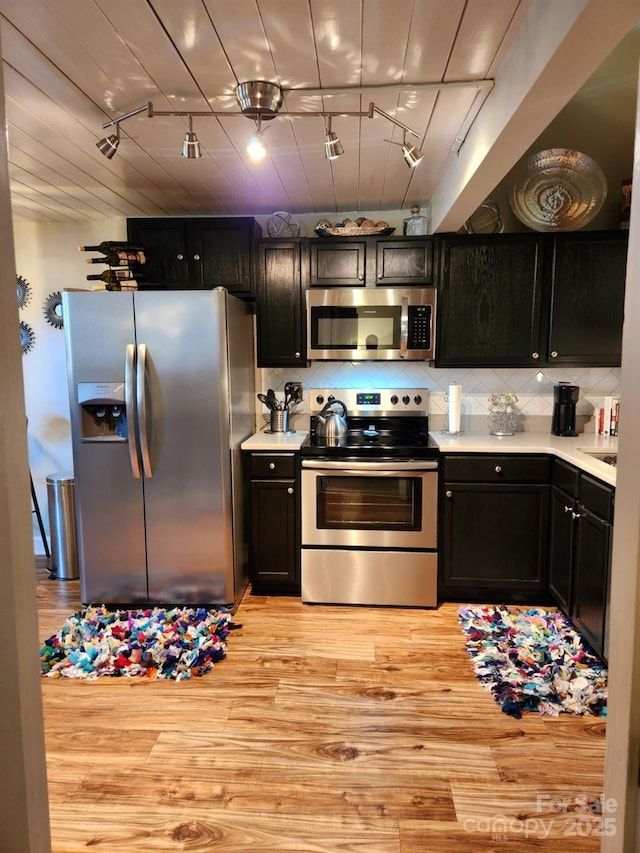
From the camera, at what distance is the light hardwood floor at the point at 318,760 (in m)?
1.58

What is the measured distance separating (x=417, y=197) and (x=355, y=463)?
167cm

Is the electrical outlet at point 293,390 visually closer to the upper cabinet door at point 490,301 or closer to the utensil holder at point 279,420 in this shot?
the utensil holder at point 279,420

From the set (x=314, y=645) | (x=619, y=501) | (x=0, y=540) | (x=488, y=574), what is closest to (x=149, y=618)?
(x=314, y=645)

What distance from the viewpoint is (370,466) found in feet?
9.59

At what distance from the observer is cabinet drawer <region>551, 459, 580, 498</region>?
253 cm

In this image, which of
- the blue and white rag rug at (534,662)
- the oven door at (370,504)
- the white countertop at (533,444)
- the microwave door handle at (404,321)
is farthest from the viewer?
the microwave door handle at (404,321)

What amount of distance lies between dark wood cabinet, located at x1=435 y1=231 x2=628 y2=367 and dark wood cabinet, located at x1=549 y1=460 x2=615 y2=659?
761 millimetres

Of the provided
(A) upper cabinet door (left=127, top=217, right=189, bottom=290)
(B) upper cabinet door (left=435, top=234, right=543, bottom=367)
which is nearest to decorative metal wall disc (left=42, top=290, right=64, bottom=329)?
(A) upper cabinet door (left=127, top=217, right=189, bottom=290)

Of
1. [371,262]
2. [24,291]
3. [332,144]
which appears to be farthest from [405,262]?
[24,291]

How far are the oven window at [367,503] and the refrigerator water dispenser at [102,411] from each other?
117 centimetres

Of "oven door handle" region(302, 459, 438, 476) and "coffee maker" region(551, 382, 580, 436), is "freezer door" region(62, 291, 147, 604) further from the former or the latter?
"coffee maker" region(551, 382, 580, 436)

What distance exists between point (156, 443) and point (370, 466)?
3.89ft

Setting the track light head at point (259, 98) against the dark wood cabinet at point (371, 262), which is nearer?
the track light head at point (259, 98)

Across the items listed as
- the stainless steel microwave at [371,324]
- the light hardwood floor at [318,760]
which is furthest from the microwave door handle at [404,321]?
the light hardwood floor at [318,760]
